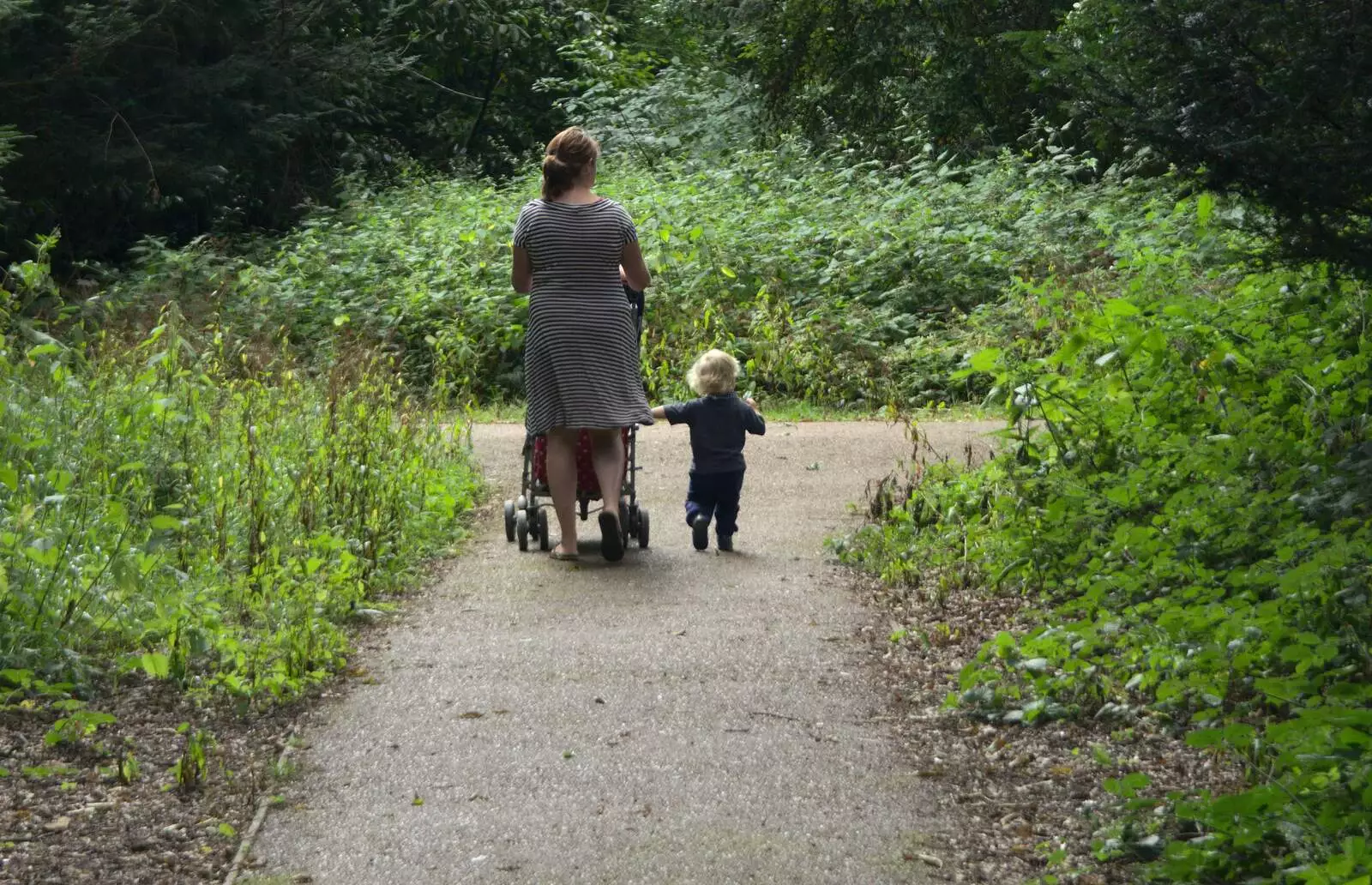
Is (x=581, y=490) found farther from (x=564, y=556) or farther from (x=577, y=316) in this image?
(x=577, y=316)

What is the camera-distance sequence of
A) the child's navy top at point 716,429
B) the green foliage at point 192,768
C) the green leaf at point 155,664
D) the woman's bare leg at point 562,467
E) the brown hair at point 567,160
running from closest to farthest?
the green foliage at point 192,768 → the green leaf at point 155,664 → the brown hair at point 567,160 → the woman's bare leg at point 562,467 → the child's navy top at point 716,429

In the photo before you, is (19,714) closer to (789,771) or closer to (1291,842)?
(789,771)

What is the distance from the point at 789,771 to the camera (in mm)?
4941

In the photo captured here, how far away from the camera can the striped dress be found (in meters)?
7.69

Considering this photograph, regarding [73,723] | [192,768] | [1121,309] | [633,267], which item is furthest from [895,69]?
[192,768]

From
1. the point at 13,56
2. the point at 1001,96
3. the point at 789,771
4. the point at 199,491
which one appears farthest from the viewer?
the point at 1001,96

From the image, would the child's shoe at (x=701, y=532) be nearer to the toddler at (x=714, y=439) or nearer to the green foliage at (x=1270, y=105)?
the toddler at (x=714, y=439)

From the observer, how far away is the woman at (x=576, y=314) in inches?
302

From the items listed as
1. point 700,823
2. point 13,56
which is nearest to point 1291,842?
point 700,823

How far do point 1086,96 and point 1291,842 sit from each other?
315 centimetres

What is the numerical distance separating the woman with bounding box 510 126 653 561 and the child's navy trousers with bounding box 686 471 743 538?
1.82ft

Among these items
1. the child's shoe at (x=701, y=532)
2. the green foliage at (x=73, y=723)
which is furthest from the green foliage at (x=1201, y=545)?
the green foliage at (x=73, y=723)

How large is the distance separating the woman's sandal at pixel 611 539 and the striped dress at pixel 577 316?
0.43 metres

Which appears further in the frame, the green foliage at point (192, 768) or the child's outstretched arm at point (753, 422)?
the child's outstretched arm at point (753, 422)
